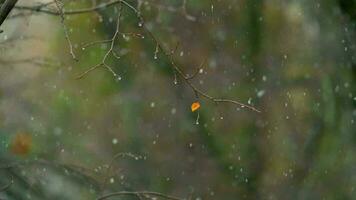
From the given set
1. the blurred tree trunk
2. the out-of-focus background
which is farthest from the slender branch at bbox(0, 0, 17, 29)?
the out-of-focus background

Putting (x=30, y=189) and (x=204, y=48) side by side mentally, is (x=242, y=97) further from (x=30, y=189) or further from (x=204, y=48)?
(x=30, y=189)

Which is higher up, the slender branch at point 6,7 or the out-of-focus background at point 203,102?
the slender branch at point 6,7

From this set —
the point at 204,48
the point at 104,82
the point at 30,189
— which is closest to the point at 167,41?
the point at 204,48

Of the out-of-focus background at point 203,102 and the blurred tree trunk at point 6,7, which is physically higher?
the blurred tree trunk at point 6,7

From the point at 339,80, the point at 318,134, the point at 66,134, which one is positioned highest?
the point at 339,80

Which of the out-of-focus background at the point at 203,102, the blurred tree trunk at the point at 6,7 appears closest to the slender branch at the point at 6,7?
the blurred tree trunk at the point at 6,7

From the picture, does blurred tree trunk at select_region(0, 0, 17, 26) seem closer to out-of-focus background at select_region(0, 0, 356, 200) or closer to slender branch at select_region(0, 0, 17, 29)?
slender branch at select_region(0, 0, 17, 29)

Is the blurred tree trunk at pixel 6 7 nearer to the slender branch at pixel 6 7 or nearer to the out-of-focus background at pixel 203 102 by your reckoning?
the slender branch at pixel 6 7

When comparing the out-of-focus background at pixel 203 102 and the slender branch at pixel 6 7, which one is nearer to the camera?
the slender branch at pixel 6 7
